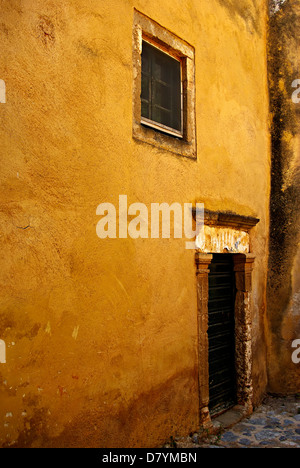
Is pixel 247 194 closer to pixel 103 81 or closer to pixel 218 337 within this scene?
pixel 218 337

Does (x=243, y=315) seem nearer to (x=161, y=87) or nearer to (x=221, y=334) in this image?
(x=221, y=334)

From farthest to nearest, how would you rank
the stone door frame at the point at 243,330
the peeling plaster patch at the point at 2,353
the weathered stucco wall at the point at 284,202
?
the weathered stucco wall at the point at 284,202, the stone door frame at the point at 243,330, the peeling plaster patch at the point at 2,353

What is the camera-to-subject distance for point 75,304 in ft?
8.78

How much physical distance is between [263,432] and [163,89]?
13.1ft

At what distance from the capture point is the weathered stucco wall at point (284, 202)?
213 inches

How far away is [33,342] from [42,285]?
376 mm

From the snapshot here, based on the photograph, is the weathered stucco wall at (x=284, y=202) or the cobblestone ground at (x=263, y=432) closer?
the cobblestone ground at (x=263, y=432)

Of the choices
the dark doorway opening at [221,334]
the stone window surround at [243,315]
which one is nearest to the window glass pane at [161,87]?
the stone window surround at [243,315]

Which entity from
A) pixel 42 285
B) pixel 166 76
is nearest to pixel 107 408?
pixel 42 285

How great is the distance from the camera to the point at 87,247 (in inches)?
110

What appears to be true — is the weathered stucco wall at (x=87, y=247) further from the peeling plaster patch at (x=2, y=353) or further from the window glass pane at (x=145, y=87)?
the window glass pane at (x=145, y=87)

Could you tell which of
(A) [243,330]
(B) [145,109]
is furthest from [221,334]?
(B) [145,109]

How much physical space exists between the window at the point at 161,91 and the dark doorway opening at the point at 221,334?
1.80 metres

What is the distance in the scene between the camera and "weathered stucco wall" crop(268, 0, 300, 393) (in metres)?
5.41
